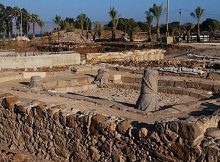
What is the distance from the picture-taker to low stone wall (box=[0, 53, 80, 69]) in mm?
21766

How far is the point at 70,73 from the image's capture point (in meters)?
18.8

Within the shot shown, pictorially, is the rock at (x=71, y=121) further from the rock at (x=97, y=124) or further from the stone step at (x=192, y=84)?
the stone step at (x=192, y=84)

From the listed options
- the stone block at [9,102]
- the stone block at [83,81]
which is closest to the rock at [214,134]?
the stone block at [9,102]

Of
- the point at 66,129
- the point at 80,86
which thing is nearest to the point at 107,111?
the point at 66,129

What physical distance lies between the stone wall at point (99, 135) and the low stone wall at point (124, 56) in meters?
17.8

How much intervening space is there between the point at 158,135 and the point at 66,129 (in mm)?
2509

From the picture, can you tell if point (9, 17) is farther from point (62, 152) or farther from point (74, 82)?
point (62, 152)

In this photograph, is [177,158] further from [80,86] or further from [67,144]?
[80,86]

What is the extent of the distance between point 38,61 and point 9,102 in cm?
1303

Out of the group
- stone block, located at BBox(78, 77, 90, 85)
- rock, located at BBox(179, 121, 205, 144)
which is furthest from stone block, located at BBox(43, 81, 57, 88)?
rock, located at BBox(179, 121, 205, 144)

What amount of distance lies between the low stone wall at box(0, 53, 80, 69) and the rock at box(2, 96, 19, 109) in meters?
11.4

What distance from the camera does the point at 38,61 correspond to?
2303 cm

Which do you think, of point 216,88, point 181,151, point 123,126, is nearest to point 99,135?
point 123,126

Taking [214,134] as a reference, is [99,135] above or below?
below
